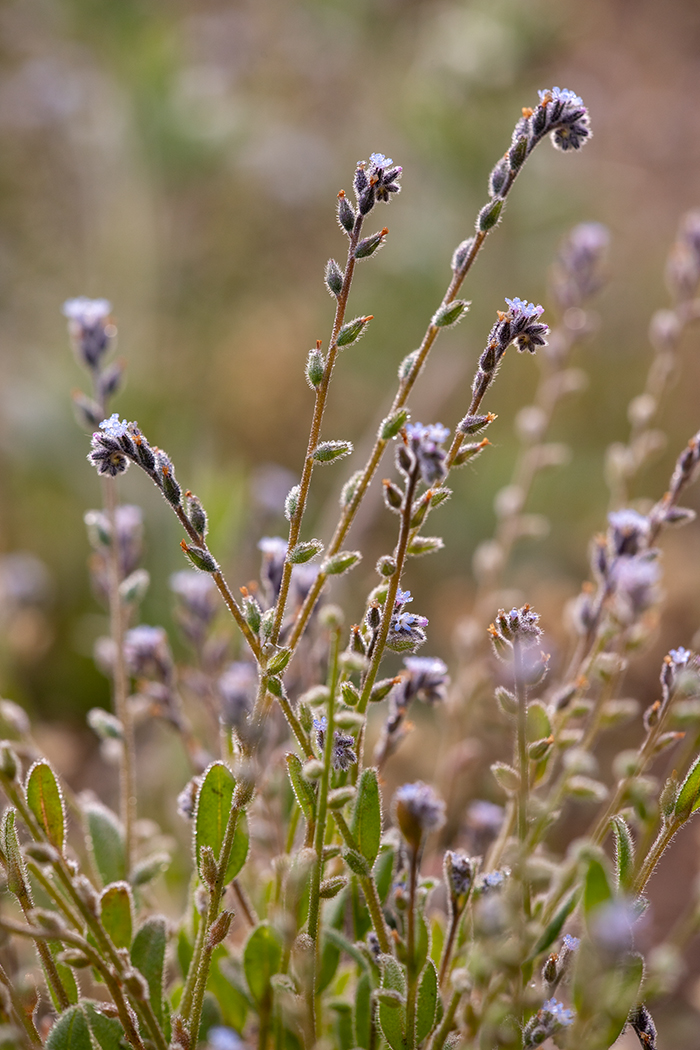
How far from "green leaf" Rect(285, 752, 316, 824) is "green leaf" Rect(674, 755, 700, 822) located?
318 mm

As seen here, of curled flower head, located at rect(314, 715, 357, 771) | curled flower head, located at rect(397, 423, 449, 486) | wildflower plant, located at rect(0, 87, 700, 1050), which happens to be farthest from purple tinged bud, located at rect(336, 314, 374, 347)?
curled flower head, located at rect(314, 715, 357, 771)

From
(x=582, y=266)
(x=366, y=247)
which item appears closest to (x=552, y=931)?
(x=366, y=247)

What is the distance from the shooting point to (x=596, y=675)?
102 cm

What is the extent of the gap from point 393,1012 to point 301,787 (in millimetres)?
216

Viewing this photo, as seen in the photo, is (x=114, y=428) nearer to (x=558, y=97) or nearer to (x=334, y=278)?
(x=334, y=278)

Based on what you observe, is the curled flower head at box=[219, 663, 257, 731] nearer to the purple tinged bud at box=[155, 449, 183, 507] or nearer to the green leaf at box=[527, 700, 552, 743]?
the purple tinged bud at box=[155, 449, 183, 507]

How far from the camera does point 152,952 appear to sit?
891mm

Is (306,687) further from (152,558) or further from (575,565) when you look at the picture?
(575,565)

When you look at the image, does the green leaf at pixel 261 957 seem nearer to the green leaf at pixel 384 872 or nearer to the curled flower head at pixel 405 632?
the green leaf at pixel 384 872

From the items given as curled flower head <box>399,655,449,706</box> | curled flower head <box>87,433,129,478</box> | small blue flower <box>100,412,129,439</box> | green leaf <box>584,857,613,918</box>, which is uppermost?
small blue flower <box>100,412,129,439</box>

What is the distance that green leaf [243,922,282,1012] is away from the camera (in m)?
0.85

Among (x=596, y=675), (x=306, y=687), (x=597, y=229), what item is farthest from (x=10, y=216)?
(x=596, y=675)

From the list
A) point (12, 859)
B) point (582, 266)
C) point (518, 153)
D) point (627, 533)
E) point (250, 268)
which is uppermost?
point (250, 268)

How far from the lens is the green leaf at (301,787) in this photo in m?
0.80
